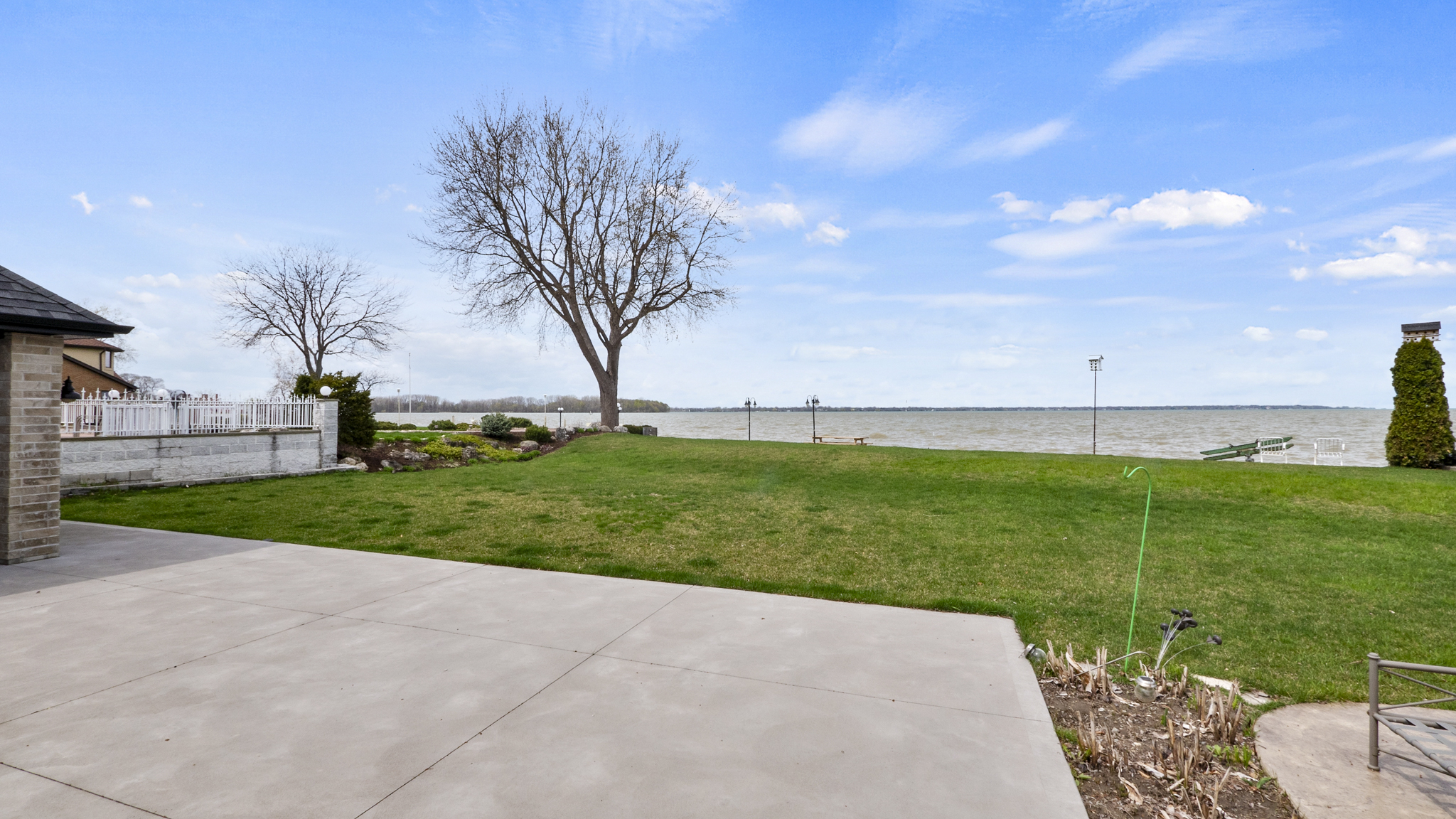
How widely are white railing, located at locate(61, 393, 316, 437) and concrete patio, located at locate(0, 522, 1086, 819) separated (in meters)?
9.72

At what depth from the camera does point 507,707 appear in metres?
3.52

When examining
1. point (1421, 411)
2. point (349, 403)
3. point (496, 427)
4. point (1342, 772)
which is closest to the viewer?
point (1342, 772)

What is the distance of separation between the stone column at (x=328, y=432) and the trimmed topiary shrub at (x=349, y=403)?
0.98 metres

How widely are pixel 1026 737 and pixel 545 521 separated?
829cm

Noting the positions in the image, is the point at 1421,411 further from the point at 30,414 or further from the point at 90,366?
the point at 90,366

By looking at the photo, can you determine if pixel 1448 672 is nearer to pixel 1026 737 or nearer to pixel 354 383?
pixel 1026 737

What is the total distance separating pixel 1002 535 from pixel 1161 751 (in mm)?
6591

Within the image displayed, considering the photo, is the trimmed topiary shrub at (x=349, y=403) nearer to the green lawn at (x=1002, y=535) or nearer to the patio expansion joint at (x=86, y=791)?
the green lawn at (x=1002, y=535)

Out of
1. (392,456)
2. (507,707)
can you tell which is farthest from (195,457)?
(507,707)

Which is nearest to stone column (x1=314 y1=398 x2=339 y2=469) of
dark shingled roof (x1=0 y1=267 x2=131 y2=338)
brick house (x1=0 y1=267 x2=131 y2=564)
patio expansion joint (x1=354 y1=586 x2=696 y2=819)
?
dark shingled roof (x1=0 y1=267 x2=131 y2=338)

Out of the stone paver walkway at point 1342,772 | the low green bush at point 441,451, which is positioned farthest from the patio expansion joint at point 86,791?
the low green bush at point 441,451

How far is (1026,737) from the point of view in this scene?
10.6ft

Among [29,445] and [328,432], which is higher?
[29,445]

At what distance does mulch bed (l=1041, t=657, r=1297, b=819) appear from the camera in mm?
2738
